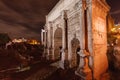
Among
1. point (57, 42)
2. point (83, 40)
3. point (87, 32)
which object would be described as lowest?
point (57, 42)

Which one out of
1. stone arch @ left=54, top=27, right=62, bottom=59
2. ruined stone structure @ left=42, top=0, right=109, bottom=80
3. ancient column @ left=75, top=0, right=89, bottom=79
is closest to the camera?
ancient column @ left=75, top=0, right=89, bottom=79

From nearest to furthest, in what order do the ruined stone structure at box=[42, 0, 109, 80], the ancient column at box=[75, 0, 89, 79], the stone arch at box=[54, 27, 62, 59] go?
the ancient column at box=[75, 0, 89, 79], the ruined stone structure at box=[42, 0, 109, 80], the stone arch at box=[54, 27, 62, 59]

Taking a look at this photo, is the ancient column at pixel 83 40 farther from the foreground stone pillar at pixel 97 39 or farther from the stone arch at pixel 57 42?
the stone arch at pixel 57 42

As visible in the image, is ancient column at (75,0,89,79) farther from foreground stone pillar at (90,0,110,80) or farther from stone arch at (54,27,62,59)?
stone arch at (54,27,62,59)

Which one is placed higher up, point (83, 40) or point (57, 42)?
point (83, 40)

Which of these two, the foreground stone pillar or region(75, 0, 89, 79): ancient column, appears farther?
the foreground stone pillar

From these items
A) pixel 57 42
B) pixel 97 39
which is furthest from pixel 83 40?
pixel 57 42

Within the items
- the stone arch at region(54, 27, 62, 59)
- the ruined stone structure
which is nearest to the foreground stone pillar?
the ruined stone structure

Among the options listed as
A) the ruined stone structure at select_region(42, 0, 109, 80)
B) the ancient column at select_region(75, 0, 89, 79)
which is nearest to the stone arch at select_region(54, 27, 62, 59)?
the ruined stone structure at select_region(42, 0, 109, 80)

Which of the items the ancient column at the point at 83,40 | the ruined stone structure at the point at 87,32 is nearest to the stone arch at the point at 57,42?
the ruined stone structure at the point at 87,32

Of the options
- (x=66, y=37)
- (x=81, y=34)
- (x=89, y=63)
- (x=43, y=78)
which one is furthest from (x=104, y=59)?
(x=43, y=78)

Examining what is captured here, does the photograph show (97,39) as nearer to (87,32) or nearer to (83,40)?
(87,32)

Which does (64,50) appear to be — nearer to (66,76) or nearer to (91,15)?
(66,76)

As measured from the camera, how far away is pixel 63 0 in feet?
39.5
